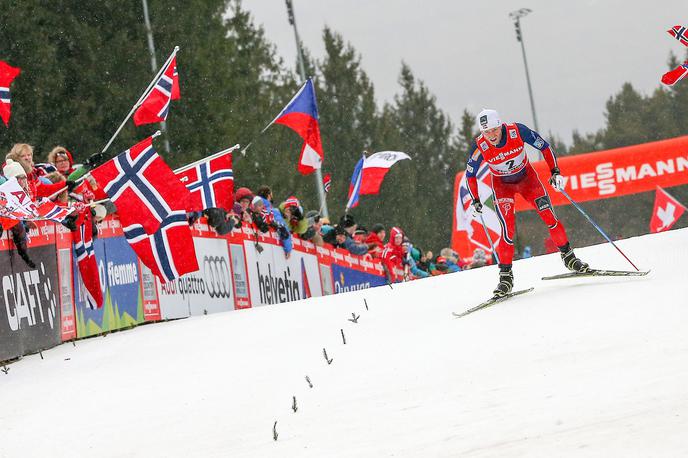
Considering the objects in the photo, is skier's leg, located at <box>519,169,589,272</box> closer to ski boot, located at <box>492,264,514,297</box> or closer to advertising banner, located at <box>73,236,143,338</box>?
ski boot, located at <box>492,264,514,297</box>

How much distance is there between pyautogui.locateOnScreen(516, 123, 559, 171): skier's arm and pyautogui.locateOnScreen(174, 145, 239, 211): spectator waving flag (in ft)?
15.8

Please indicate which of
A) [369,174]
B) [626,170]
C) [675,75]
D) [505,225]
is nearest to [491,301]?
[505,225]

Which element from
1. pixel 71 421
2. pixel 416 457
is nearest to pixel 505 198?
pixel 71 421

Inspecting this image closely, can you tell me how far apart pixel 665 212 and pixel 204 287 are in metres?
15.8

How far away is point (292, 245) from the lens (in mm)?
18578

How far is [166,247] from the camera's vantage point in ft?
38.2

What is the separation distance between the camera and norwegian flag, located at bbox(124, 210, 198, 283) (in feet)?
38.0

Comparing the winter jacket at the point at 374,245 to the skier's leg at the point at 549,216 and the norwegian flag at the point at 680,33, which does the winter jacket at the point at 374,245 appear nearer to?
the norwegian flag at the point at 680,33

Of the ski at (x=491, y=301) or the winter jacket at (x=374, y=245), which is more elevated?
the winter jacket at (x=374, y=245)

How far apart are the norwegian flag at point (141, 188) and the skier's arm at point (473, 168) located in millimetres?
3187

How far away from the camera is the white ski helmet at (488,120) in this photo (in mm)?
11031

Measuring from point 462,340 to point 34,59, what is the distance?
17.8 m

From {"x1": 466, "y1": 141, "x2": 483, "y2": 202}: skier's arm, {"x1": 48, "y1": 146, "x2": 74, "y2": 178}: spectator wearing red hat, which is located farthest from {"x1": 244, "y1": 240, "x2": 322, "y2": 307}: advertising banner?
{"x1": 466, "y1": 141, "x2": 483, "y2": 202}: skier's arm

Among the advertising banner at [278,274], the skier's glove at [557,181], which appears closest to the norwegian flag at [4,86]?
the advertising banner at [278,274]
